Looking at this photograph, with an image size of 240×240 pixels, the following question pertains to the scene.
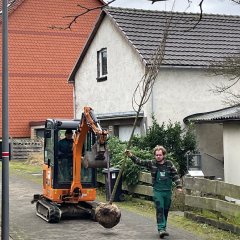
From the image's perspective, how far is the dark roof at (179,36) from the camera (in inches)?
Answer: 852

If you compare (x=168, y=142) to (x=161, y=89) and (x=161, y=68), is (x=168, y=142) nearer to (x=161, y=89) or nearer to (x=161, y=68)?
(x=161, y=89)

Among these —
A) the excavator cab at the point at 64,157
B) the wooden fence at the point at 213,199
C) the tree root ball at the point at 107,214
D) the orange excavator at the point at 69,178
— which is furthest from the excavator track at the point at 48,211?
the wooden fence at the point at 213,199

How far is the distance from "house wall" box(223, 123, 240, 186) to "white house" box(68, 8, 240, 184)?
11.3ft

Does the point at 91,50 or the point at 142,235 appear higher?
the point at 91,50

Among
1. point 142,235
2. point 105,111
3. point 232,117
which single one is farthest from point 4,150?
point 105,111

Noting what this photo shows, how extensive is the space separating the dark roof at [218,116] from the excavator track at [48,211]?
19.3 feet

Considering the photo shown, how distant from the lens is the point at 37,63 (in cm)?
3625

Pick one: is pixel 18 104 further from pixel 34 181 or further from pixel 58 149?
pixel 58 149

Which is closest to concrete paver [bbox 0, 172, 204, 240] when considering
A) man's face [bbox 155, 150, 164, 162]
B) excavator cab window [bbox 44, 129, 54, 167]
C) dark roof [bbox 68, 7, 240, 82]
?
excavator cab window [bbox 44, 129, 54, 167]

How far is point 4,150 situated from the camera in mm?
10312

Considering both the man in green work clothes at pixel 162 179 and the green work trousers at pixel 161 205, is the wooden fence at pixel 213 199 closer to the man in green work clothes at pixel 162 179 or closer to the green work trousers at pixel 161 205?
the man in green work clothes at pixel 162 179

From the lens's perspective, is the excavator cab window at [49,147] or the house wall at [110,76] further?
the house wall at [110,76]

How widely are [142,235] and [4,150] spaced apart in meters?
3.09

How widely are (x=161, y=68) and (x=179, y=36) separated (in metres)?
2.92
